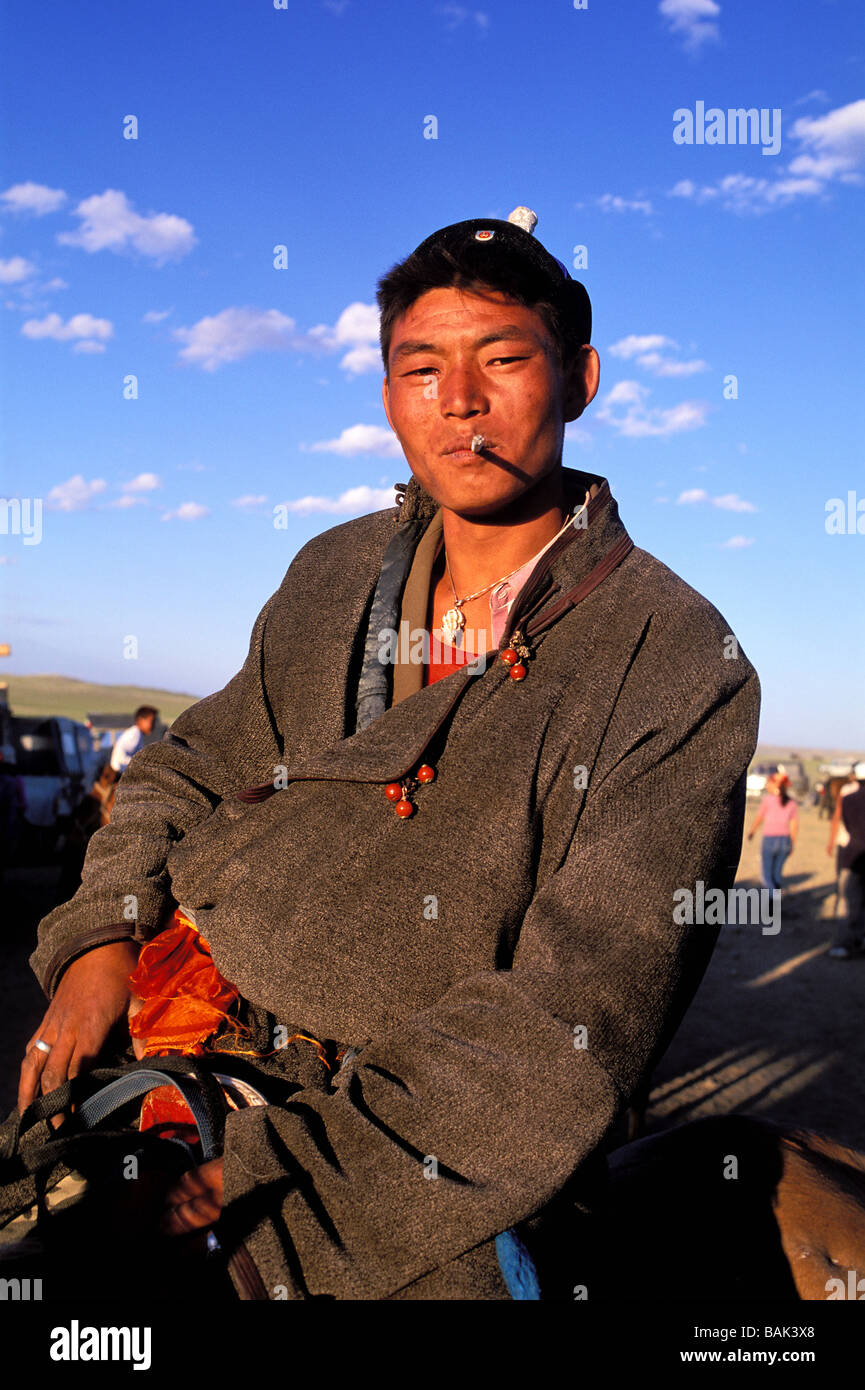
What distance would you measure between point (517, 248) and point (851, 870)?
11861 mm

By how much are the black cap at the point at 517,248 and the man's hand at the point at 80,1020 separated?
142 cm

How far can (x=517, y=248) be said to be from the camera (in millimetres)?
1965

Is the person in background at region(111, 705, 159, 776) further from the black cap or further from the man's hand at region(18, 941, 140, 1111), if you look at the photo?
the black cap

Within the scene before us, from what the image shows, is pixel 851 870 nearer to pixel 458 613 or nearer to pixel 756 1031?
pixel 756 1031

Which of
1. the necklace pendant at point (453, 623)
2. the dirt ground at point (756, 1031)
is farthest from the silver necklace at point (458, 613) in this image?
the dirt ground at point (756, 1031)

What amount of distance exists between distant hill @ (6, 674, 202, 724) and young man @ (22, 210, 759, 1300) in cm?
9870

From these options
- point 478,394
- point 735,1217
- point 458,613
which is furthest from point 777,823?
point 478,394

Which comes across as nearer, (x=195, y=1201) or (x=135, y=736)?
(x=195, y=1201)

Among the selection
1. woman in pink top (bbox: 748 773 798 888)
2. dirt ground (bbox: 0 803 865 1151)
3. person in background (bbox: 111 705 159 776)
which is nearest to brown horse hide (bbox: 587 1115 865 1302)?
dirt ground (bbox: 0 803 865 1151)

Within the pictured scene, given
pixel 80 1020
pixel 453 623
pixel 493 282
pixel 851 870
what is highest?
pixel 493 282

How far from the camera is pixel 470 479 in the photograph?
202 cm

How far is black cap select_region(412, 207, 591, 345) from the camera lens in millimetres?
1962

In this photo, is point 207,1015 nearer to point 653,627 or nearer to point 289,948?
point 289,948
